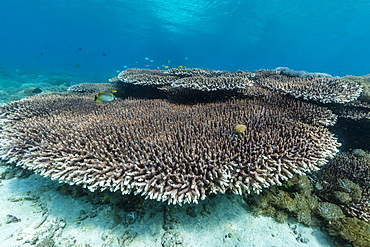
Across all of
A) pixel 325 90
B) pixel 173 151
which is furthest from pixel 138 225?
pixel 325 90

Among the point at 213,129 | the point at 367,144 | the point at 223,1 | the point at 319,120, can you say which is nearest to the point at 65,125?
the point at 213,129

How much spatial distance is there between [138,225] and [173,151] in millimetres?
1332

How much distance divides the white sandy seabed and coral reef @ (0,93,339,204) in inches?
18.6

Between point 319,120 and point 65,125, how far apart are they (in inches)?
222

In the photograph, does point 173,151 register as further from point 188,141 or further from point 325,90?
point 325,90

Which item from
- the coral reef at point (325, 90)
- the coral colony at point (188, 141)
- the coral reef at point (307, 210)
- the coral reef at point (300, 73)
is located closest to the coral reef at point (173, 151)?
the coral colony at point (188, 141)

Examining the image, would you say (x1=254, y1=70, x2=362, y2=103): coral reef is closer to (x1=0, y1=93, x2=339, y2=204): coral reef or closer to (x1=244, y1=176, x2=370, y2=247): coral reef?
(x1=0, y1=93, x2=339, y2=204): coral reef

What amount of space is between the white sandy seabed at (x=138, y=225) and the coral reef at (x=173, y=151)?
18.6 inches

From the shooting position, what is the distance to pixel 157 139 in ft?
9.71

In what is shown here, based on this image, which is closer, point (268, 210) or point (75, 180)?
point (75, 180)

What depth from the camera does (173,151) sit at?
8.77 ft

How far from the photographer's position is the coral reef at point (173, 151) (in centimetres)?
236

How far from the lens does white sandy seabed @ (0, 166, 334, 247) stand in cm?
244

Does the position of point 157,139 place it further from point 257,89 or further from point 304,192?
point 257,89
